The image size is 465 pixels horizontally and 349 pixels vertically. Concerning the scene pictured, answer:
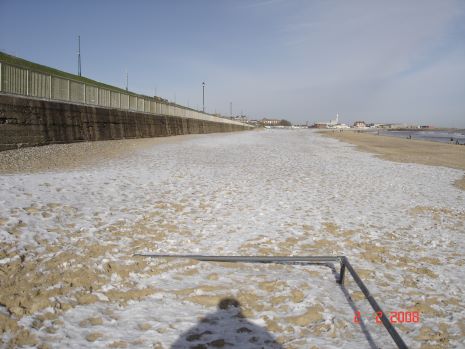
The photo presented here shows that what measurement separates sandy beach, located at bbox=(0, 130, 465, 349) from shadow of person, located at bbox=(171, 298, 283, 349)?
0.05ft

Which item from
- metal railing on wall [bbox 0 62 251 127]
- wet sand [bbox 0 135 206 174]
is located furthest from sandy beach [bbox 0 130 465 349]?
metal railing on wall [bbox 0 62 251 127]

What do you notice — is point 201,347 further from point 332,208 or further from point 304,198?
point 304,198

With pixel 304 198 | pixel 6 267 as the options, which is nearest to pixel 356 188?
pixel 304 198

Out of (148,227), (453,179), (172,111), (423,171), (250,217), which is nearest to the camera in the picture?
(148,227)

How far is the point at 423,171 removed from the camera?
1473 centimetres

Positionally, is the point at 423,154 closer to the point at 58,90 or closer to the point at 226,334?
the point at 58,90

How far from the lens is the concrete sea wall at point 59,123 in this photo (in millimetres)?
13016

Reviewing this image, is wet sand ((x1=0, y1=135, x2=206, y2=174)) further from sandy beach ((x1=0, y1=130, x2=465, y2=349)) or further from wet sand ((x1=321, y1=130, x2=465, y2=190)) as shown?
wet sand ((x1=321, y1=130, x2=465, y2=190))

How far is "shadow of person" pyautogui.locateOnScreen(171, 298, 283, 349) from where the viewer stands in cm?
298

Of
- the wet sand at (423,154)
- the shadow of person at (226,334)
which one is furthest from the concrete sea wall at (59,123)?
the wet sand at (423,154)

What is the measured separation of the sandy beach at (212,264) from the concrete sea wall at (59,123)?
5191mm

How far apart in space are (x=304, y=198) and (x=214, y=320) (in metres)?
5.88

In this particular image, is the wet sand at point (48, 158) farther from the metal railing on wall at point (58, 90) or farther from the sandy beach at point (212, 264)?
the metal railing on wall at point (58, 90)

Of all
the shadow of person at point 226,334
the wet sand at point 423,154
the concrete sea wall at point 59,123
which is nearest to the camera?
the shadow of person at point 226,334
